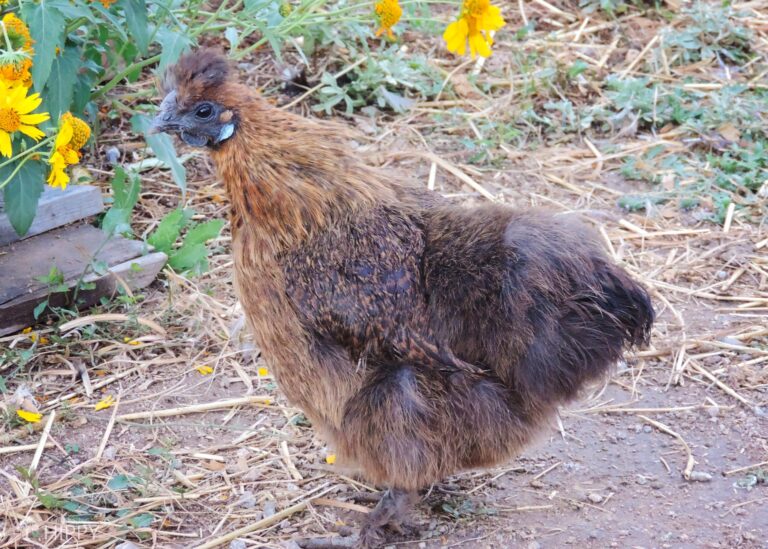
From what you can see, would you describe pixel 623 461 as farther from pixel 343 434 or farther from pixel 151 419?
pixel 151 419

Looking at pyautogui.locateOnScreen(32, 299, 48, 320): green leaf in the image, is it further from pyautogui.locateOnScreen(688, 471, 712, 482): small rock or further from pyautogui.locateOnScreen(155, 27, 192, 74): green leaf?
pyautogui.locateOnScreen(688, 471, 712, 482): small rock

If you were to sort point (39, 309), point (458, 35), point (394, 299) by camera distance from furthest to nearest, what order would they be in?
point (39, 309) → point (458, 35) → point (394, 299)

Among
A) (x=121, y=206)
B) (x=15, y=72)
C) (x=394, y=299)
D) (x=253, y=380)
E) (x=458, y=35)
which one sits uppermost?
(x=15, y=72)

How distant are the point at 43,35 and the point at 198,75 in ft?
2.11

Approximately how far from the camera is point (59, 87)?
3.74m

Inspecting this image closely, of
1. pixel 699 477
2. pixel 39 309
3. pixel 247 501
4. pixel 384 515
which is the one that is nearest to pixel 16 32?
pixel 39 309

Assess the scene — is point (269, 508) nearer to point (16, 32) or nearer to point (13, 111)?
point (13, 111)

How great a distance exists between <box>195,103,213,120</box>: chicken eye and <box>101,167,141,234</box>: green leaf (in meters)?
1.39

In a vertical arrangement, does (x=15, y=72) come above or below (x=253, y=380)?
above

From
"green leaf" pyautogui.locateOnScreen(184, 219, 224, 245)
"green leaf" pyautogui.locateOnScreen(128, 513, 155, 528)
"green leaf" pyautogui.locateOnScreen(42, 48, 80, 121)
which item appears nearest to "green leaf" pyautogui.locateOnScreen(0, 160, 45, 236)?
"green leaf" pyautogui.locateOnScreen(42, 48, 80, 121)

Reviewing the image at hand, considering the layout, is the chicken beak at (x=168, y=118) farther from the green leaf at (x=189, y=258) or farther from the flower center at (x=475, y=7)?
the green leaf at (x=189, y=258)

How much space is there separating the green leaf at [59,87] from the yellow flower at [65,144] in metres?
0.57

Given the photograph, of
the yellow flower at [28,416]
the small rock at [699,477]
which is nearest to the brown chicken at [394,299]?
Result: the small rock at [699,477]

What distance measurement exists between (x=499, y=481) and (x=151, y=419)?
144 cm
